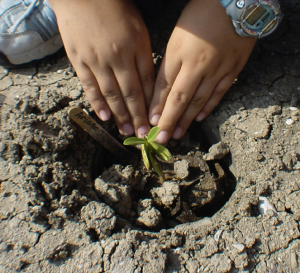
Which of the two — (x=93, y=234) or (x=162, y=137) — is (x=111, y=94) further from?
(x=93, y=234)

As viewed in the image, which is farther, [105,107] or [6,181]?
[105,107]

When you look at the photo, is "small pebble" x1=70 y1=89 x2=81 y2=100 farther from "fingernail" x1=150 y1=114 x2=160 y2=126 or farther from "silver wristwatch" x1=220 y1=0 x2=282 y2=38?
"silver wristwatch" x1=220 y1=0 x2=282 y2=38

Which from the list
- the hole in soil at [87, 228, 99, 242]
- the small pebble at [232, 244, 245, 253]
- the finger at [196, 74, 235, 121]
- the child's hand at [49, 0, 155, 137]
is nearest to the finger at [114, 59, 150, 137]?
the child's hand at [49, 0, 155, 137]

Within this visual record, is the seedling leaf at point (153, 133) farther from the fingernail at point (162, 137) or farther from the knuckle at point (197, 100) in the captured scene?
the knuckle at point (197, 100)

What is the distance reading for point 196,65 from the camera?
61.9 inches

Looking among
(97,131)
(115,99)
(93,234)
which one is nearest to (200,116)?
(115,99)

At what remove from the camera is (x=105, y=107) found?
1.75 m

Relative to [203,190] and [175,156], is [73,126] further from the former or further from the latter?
[203,190]

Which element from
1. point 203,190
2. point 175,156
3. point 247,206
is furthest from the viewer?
point 175,156

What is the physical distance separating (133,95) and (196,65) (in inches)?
16.2

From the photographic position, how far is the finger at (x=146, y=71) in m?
1.64

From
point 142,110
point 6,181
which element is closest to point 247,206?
point 142,110

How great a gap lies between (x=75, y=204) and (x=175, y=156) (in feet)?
2.48

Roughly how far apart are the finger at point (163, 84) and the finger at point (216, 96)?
10.6 inches
